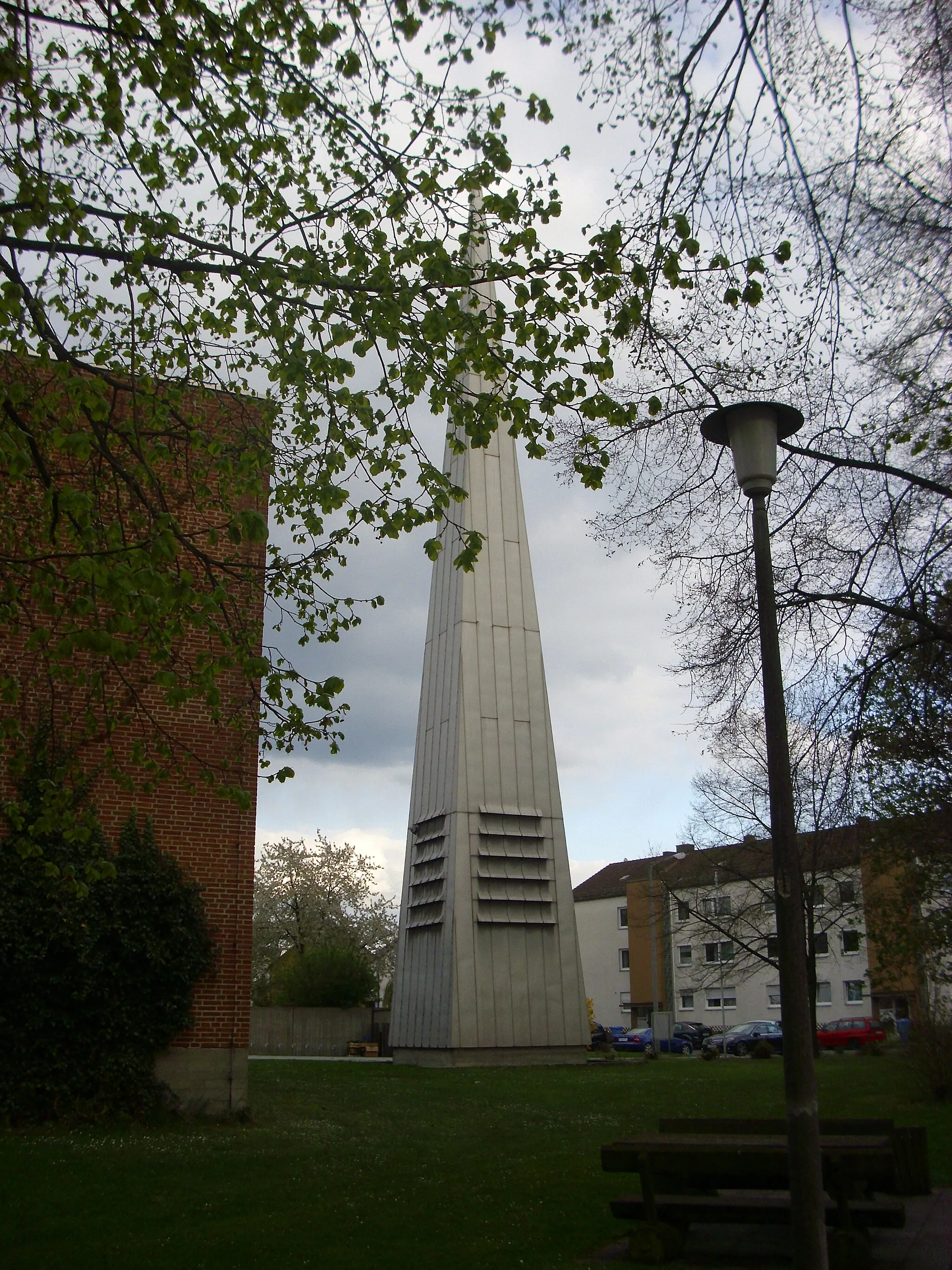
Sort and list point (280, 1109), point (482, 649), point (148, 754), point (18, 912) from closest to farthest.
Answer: point (18, 912) → point (148, 754) → point (280, 1109) → point (482, 649)

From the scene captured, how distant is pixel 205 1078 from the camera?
1427 cm

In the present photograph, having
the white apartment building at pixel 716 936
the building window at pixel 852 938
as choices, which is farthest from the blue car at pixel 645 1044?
the building window at pixel 852 938

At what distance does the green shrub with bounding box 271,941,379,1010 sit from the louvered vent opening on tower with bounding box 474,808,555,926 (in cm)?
1062

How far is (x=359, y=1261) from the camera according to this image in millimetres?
7625

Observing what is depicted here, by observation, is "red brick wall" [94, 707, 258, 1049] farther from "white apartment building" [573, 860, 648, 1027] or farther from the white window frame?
"white apartment building" [573, 860, 648, 1027]

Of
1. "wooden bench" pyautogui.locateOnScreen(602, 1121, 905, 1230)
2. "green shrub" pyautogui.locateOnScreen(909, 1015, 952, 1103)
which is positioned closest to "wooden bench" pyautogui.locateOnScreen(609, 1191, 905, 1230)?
"wooden bench" pyautogui.locateOnScreen(602, 1121, 905, 1230)

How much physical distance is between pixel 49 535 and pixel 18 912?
7880 mm

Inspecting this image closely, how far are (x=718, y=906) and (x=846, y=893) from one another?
12797 mm

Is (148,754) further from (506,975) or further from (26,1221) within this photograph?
(506,975)

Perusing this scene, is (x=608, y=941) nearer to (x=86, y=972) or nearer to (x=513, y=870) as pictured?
(x=513, y=870)

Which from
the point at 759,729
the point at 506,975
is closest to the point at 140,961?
the point at 759,729

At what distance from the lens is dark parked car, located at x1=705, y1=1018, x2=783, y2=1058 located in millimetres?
42594

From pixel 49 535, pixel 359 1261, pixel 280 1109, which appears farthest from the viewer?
pixel 280 1109

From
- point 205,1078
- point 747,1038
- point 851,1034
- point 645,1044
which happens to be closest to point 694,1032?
point 645,1044
